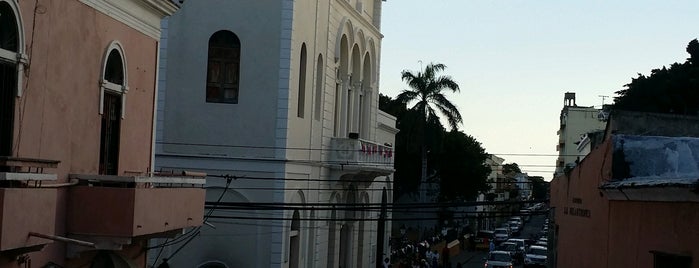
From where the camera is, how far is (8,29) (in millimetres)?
12867

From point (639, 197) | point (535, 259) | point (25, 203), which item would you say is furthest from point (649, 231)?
point (535, 259)

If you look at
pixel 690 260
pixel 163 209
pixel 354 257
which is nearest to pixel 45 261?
pixel 163 209

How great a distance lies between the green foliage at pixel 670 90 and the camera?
43.9 metres

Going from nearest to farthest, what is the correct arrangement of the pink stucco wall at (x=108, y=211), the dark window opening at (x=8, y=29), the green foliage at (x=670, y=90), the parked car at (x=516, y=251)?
the dark window opening at (x=8, y=29), the pink stucco wall at (x=108, y=211), the green foliage at (x=670, y=90), the parked car at (x=516, y=251)

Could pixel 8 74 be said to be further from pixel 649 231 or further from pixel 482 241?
pixel 482 241

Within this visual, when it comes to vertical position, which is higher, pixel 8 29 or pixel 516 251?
pixel 8 29

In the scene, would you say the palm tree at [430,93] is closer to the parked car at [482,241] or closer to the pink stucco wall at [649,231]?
the parked car at [482,241]

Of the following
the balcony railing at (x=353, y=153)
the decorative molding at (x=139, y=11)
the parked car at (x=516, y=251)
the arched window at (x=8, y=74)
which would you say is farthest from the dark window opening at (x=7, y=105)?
the parked car at (x=516, y=251)

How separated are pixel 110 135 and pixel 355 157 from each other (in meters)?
18.4

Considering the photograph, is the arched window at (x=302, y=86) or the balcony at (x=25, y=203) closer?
the balcony at (x=25, y=203)

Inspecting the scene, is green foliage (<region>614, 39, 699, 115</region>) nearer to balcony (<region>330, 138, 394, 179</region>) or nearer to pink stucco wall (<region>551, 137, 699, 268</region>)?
balcony (<region>330, 138, 394, 179</region>)

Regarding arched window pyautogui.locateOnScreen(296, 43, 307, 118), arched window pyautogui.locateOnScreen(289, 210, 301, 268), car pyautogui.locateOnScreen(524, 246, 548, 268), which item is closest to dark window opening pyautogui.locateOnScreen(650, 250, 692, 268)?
arched window pyautogui.locateOnScreen(296, 43, 307, 118)

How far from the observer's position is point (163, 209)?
Result: 1555cm

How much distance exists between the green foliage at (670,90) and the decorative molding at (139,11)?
2803 centimetres
